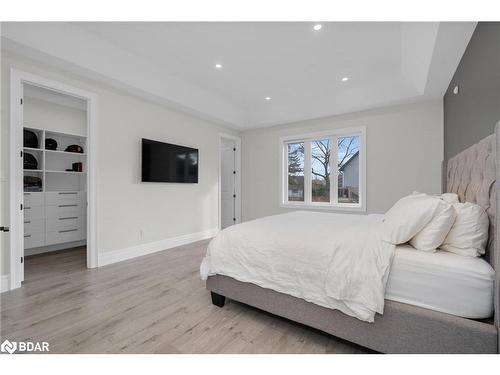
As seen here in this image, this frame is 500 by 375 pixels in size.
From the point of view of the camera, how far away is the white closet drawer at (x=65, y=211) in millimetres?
3688

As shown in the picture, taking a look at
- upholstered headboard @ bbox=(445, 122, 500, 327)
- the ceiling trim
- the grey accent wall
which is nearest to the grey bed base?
upholstered headboard @ bbox=(445, 122, 500, 327)

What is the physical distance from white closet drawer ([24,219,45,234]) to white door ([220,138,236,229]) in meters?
3.40

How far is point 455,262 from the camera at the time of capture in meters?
1.21

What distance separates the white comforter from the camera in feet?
4.34

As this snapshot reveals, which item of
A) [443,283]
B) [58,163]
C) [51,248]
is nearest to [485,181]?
[443,283]

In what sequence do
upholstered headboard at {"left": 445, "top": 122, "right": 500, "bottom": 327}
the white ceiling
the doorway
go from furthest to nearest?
the doorway
the white ceiling
upholstered headboard at {"left": 445, "top": 122, "right": 500, "bottom": 327}

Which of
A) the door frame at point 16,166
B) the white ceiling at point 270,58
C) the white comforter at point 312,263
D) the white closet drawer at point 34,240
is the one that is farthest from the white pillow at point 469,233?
the white closet drawer at point 34,240

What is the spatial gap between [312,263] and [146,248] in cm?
293

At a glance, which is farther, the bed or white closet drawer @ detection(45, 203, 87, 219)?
white closet drawer @ detection(45, 203, 87, 219)

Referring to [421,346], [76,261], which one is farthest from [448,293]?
[76,261]

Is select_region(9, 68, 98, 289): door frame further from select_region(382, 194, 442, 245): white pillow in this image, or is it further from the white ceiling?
select_region(382, 194, 442, 245): white pillow

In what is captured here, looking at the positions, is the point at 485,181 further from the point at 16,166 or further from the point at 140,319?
the point at 16,166

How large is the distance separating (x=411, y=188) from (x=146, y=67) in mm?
4450

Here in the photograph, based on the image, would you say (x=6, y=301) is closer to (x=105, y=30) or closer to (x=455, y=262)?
(x=105, y=30)
